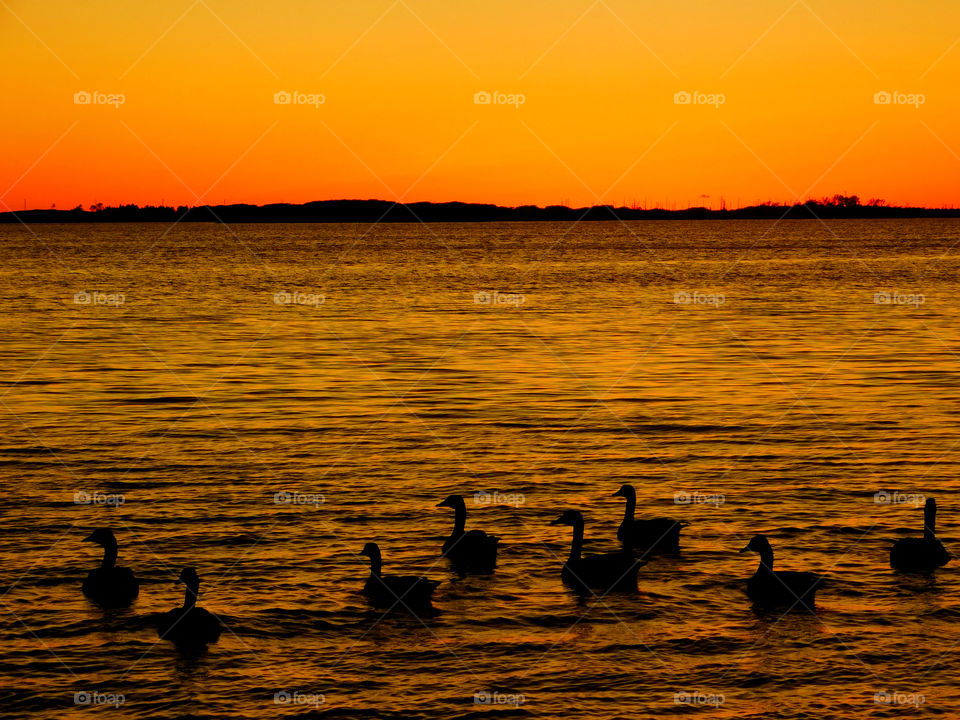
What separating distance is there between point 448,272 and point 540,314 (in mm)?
49124

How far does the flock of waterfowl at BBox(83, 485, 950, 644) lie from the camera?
598 inches

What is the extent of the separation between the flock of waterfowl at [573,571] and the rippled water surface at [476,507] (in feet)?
1.01

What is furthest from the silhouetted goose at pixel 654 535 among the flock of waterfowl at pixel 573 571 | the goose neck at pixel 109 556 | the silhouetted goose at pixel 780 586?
the goose neck at pixel 109 556

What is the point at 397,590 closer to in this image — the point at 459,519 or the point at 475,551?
the point at 475,551

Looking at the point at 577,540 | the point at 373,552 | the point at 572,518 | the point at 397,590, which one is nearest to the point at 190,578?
the point at 373,552

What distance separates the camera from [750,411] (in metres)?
31.1

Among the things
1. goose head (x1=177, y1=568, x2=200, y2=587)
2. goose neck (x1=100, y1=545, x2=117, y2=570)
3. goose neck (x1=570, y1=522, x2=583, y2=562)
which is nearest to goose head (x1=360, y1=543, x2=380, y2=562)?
goose head (x1=177, y1=568, x2=200, y2=587)

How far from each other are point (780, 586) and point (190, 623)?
27.4 feet

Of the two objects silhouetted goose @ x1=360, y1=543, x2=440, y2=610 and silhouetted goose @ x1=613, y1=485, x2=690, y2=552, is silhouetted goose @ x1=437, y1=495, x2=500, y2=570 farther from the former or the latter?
silhouetted goose @ x1=613, y1=485, x2=690, y2=552

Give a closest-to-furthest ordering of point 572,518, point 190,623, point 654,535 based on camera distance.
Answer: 1. point 190,623
2. point 572,518
3. point 654,535

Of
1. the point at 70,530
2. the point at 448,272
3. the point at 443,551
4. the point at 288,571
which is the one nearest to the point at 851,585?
the point at 443,551

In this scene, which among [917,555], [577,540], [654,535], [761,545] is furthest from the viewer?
[654,535]

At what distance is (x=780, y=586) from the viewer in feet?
53.3

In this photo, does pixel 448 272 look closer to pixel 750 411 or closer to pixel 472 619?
pixel 750 411
